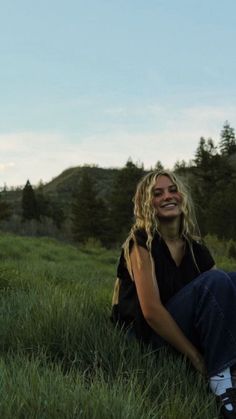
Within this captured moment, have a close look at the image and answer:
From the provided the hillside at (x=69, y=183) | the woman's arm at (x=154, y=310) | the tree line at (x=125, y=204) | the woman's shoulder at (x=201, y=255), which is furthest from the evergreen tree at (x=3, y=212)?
the woman's arm at (x=154, y=310)

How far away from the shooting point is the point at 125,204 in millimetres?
54500

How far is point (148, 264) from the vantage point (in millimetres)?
3123

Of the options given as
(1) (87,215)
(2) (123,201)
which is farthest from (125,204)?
(1) (87,215)

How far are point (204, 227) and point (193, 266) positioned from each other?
36.9 metres

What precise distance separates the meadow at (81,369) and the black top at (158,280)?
4.7 inches

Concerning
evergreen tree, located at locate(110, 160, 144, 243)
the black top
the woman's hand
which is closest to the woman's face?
the black top

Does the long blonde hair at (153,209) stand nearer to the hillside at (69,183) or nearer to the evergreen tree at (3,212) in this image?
the evergreen tree at (3,212)

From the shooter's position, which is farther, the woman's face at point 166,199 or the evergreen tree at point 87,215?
the evergreen tree at point 87,215

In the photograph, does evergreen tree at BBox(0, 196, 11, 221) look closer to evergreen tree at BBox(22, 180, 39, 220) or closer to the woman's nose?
evergreen tree at BBox(22, 180, 39, 220)

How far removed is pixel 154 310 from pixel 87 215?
48513 mm

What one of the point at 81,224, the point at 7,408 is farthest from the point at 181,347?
the point at 81,224

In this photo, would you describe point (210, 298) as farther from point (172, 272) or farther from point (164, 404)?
point (164, 404)

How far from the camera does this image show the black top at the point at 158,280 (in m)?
3.23

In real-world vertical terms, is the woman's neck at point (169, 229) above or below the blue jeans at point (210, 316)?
above
